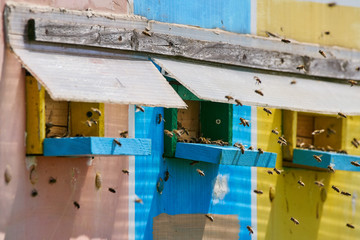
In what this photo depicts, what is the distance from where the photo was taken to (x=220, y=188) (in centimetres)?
874

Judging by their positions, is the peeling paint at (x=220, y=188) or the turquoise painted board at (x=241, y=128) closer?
the peeling paint at (x=220, y=188)

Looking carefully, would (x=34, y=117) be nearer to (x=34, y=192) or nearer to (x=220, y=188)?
(x=34, y=192)

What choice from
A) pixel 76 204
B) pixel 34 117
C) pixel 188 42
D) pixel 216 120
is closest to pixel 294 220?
pixel 216 120

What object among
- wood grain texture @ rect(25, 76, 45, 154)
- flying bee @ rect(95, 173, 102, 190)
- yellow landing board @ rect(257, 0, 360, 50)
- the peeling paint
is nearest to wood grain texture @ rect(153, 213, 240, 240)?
the peeling paint

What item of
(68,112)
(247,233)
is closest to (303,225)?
(247,233)

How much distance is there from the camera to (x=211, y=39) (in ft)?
28.5

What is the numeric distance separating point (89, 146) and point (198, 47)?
2060 millimetres

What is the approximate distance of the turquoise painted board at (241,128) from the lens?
884 centimetres

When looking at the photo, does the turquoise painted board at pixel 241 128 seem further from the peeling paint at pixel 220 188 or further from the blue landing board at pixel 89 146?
the blue landing board at pixel 89 146

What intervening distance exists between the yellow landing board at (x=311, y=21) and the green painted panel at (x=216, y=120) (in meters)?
1.05

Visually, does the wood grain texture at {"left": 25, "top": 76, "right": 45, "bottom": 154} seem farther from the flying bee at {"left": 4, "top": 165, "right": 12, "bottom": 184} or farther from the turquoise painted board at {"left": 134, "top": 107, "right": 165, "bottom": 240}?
the turquoise painted board at {"left": 134, "top": 107, "right": 165, "bottom": 240}

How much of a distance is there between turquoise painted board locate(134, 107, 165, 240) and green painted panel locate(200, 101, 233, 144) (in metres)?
0.78

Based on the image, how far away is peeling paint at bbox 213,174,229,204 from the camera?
8703 millimetres

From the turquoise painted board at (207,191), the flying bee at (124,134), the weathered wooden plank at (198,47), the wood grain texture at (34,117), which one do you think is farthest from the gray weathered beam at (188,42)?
the turquoise painted board at (207,191)
